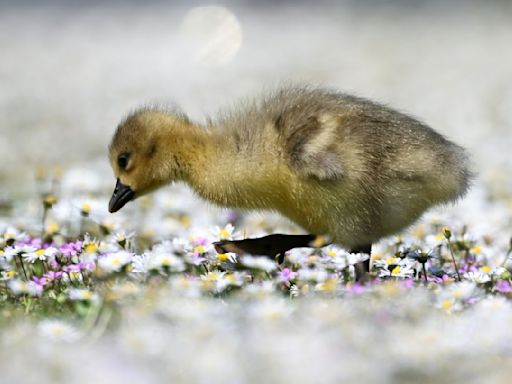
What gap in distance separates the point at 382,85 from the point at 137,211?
4.83 metres

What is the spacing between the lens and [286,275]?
3471 millimetres

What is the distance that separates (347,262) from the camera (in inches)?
133

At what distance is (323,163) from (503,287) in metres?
0.78

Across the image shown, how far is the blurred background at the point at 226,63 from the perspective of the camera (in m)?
8.30

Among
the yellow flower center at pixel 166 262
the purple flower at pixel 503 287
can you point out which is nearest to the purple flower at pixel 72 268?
the yellow flower center at pixel 166 262

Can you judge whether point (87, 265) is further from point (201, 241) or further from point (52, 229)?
point (52, 229)

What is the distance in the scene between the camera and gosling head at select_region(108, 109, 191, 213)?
4.02 meters

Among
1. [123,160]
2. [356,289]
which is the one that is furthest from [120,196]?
[356,289]

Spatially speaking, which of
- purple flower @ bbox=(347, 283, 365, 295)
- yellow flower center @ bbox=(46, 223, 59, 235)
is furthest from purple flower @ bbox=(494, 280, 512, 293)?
yellow flower center @ bbox=(46, 223, 59, 235)

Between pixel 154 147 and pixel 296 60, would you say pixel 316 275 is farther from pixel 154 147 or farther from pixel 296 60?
pixel 296 60

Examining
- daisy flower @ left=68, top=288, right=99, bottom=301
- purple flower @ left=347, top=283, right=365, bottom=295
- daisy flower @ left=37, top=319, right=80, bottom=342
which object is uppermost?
purple flower @ left=347, top=283, right=365, bottom=295

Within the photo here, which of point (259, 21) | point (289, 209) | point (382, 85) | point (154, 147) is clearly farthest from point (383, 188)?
point (259, 21)

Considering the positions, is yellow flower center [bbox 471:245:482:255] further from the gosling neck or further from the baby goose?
the gosling neck

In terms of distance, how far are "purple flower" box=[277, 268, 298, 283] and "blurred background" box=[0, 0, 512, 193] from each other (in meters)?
3.23
